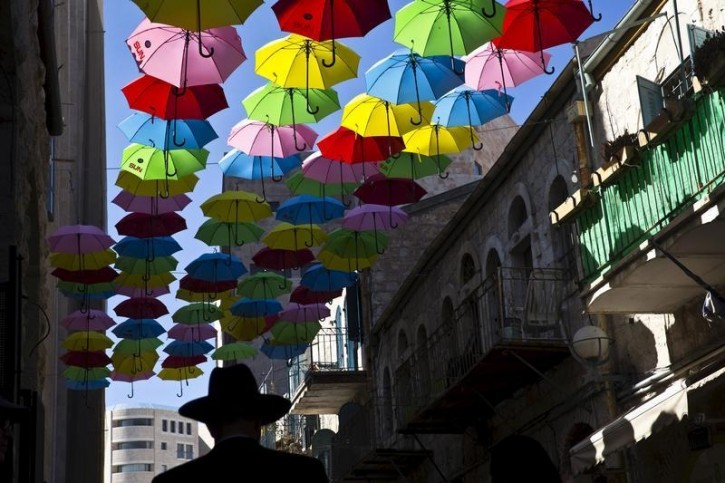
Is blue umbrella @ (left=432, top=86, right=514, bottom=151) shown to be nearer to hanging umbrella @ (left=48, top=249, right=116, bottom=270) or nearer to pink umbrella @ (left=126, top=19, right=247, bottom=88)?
pink umbrella @ (left=126, top=19, right=247, bottom=88)

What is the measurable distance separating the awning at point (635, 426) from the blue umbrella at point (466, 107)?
13.5ft

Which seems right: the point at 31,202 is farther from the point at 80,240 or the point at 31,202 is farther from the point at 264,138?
the point at 80,240

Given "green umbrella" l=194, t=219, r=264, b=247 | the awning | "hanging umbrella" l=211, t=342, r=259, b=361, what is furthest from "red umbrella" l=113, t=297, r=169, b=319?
the awning

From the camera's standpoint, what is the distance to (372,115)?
14211mm

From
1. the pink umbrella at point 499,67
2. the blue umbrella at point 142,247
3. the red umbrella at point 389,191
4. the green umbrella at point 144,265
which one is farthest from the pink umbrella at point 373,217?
the pink umbrella at point 499,67

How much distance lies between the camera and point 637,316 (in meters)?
14.0

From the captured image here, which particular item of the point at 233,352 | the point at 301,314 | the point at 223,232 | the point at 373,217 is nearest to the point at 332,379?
the point at 233,352

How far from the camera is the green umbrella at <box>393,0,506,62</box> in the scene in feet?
39.7

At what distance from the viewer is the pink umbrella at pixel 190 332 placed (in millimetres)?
22406

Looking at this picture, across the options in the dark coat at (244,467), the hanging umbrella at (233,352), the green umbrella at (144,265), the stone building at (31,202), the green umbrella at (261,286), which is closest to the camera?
the dark coat at (244,467)

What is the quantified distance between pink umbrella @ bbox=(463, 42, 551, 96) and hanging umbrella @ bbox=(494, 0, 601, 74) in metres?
1.25

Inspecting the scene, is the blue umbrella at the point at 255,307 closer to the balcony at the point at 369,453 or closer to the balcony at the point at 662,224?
the balcony at the point at 369,453

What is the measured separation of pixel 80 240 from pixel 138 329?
13.5 ft

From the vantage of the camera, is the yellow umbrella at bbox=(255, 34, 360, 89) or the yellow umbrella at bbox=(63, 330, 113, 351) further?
the yellow umbrella at bbox=(63, 330, 113, 351)
